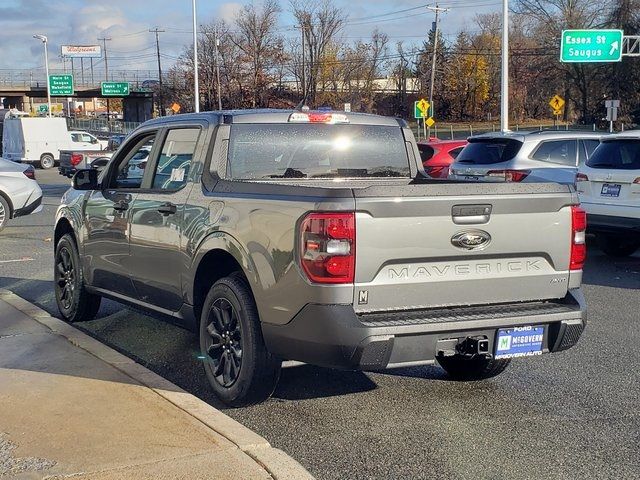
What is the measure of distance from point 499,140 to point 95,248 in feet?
25.4

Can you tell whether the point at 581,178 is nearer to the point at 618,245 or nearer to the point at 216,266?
the point at 618,245

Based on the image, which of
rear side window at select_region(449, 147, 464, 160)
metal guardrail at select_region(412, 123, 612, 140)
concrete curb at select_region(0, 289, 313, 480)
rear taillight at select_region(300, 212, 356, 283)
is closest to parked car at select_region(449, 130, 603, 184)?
rear side window at select_region(449, 147, 464, 160)

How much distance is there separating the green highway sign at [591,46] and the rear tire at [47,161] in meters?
25.2

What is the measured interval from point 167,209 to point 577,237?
2.77 m

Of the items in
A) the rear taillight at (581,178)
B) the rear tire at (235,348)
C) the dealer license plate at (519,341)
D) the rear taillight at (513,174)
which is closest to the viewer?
the dealer license plate at (519,341)

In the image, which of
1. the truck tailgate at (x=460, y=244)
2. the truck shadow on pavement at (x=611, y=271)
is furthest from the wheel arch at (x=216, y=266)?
the truck shadow on pavement at (x=611, y=271)

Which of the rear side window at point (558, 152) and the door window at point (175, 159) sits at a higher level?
the door window at point (175, 159)

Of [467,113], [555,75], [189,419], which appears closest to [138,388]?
[189,419]

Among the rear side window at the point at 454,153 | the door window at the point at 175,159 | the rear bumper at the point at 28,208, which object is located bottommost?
the rear bumper at the point at 28,208

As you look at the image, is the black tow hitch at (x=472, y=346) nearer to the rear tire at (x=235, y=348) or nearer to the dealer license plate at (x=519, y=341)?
the dealer license plate at (x=519, y=341)

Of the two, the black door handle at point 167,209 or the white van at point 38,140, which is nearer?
the black door handle at point 167,209

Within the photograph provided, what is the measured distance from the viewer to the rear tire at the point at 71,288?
24.6 ft

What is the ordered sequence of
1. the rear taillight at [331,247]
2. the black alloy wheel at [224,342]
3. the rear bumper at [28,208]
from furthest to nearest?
the rear bumper at [28,208] < the black alloy wheel at [224,342] < the rear taillight at [331,247]

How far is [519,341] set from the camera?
16.2ft
